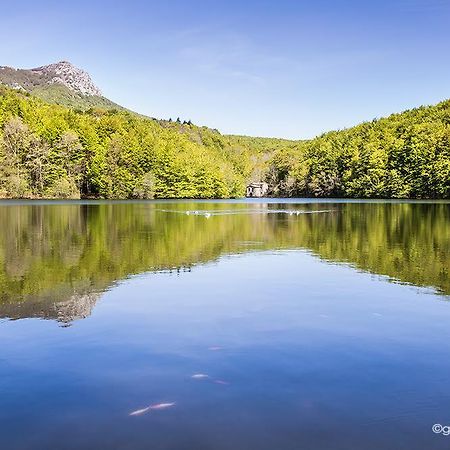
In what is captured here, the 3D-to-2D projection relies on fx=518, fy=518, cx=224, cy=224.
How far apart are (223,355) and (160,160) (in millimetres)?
123742

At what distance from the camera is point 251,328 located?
11305mm

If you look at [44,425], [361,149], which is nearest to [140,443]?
[44,425]

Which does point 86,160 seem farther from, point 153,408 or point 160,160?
point 153,408

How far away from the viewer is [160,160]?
429 feet

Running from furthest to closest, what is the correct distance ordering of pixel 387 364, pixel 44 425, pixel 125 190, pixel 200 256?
pixel 125 190
pixel 200 256
pixel 387 364
pixel 44 425

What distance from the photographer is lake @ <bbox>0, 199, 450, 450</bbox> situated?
6.50 metres

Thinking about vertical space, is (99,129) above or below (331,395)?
above

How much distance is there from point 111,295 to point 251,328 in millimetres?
5091

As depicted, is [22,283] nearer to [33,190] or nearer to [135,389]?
[135,389]

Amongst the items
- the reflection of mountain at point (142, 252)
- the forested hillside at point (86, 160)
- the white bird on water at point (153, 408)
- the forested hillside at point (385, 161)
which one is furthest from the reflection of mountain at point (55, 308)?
the forested hillside at point (385, 161)

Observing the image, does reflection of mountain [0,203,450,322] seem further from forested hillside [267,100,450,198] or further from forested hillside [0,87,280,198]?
forested hillside [267,100,450,198]

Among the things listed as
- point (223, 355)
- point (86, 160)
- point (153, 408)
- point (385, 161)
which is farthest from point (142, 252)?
point (385, 161)

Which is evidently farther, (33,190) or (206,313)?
(33,190)

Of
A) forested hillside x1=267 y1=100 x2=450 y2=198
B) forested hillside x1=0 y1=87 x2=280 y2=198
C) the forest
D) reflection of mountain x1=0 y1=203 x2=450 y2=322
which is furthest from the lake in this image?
forested hillside x1=267 y1=100 x2=450 y2=198
